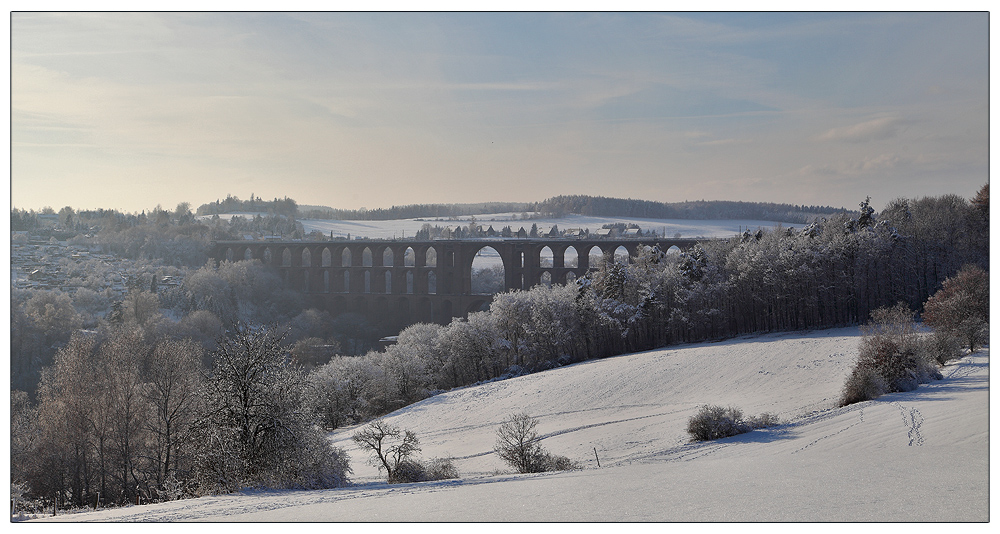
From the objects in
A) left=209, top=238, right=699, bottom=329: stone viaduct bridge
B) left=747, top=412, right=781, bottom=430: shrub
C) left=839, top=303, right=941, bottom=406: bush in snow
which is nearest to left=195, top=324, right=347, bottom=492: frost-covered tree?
left=747, top=412, right=781, bottom=430: shrub

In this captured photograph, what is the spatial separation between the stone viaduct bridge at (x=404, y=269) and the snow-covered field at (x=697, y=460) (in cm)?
3491

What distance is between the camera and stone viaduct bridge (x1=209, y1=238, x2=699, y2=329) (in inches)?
2488

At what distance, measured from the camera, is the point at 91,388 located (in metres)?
19.2

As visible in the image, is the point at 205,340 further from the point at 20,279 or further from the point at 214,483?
the point at 214,483

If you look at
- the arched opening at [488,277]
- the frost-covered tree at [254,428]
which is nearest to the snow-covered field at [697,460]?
the frost-covered tree at [254,428]

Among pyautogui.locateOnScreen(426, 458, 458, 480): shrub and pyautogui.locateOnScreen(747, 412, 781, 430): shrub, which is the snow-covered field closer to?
pyautogui.locateOnScreen(747, 412, 781, 430): shrub

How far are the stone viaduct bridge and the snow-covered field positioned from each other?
34.9 m

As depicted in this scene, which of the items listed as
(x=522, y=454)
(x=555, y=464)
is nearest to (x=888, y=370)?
(x=555, y=464)

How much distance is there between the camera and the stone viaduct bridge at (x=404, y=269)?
63.2m

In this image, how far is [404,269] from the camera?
6850 centimetres

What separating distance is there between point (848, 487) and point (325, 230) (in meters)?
66.7

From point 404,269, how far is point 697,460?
5785cm

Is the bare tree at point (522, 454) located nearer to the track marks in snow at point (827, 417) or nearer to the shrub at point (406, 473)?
the shrub at point (406, 473)

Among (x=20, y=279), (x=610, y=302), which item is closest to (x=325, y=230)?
(x=610, y=302)
